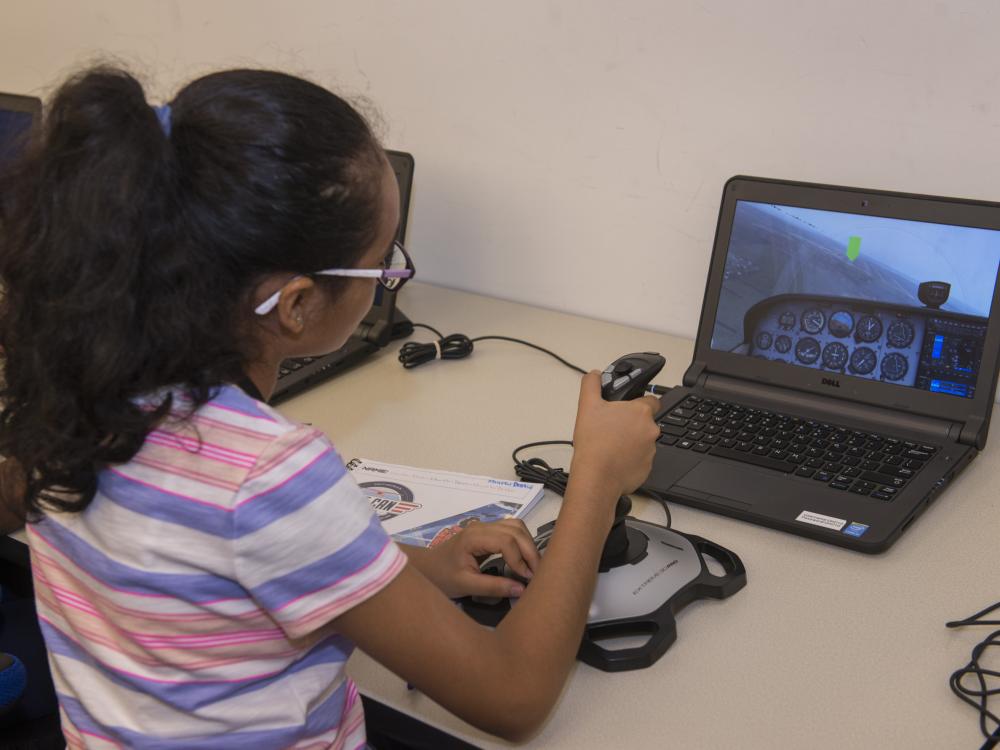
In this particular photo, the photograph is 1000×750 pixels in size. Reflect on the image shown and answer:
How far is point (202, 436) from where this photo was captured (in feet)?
2.21

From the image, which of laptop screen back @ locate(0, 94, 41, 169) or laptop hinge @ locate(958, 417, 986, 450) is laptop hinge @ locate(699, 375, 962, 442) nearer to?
laptop hinge @ locate(958, 417, 986, 450)

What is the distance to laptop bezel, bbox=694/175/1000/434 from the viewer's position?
1.12 m

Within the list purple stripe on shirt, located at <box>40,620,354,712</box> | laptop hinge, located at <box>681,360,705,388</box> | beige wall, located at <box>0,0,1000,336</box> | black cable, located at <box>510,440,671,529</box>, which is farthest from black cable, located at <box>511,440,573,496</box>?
beige wall, located at <box>0,0,1000,336</box>

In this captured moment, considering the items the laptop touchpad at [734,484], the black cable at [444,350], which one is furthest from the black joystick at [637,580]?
the black cable at [444,350]

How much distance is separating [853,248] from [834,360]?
0.13 metres

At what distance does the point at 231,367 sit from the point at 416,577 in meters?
0.20

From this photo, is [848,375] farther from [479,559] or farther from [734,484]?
[479,559]

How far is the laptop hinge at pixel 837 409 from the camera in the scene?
1138 mm

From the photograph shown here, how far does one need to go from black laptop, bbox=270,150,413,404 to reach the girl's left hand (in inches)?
18.1

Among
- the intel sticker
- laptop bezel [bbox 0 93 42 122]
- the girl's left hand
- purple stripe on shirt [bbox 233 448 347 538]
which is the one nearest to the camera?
purple stripe on shirt [bbox 233 448 347 538]

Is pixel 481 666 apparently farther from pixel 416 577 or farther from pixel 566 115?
pixel 566 115

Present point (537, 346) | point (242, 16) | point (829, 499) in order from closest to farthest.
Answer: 1. point (829, 499)
2. point (537, 346)
3. point (242, 16)

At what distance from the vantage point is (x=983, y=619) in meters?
0.87

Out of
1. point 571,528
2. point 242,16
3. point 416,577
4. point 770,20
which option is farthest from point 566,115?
point 416,577
